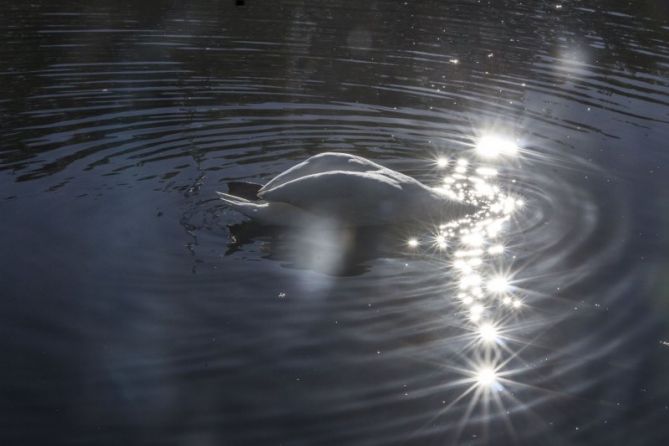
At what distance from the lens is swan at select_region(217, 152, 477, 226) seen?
32.1ft

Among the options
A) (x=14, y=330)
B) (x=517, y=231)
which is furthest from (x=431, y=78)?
(x=14, y=330)

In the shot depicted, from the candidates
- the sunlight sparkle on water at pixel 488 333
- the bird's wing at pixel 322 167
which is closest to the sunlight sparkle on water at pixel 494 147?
the bird's wing at pixel 322 167

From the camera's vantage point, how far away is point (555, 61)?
20984 millimetres

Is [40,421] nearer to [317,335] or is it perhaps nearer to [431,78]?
[317,335]

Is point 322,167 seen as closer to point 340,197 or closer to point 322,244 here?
point 340,197

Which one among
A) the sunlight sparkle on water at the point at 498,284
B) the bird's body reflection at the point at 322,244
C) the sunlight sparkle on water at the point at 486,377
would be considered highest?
the bird's body reflection at the point at 322,244

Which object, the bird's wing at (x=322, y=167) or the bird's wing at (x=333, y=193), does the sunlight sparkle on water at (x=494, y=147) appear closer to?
the bird's wing at (x=322, y=167)

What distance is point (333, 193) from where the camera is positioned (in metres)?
9.75

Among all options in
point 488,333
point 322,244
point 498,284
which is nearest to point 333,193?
point 322,244

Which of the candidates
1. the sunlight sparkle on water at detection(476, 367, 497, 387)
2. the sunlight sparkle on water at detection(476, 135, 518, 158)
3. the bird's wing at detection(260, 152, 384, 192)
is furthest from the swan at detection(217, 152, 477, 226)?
the sunlight sparkle on water at detection(476, 367, 497, 387)

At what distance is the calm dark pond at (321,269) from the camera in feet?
21.4

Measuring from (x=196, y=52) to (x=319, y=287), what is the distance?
12787mm

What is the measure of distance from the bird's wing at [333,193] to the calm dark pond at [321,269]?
39 centimetres

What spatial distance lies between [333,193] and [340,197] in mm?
101
